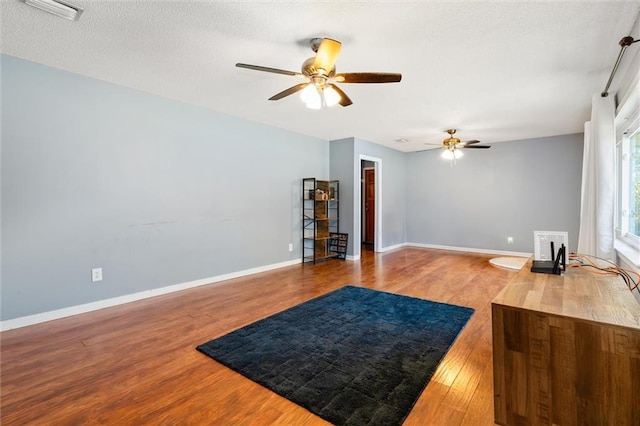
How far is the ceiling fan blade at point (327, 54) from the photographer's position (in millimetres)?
1980

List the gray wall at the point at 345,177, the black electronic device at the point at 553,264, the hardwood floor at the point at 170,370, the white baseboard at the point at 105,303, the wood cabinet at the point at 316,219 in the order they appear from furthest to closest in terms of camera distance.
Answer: the gray wall at the point at 345,177 < the wood cabinet at the point at 316,219 < the white baseboard at the point at 105,303 < the black electronic device at the point at 553,264 < the hardwood floor at the point at 170,370

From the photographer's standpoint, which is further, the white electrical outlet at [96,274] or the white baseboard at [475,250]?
the white baseboard at [475,250]

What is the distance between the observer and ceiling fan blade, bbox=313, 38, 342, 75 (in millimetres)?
1980

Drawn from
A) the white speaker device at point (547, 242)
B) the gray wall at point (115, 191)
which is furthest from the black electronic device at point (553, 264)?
the gray wall at point (115, 191)

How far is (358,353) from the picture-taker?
2180 millimetres

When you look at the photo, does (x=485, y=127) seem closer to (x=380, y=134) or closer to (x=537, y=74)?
(x=380, y=134)

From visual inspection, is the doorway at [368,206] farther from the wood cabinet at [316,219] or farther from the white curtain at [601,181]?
the white curtain at [601,181]

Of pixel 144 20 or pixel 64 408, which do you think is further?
pixel 144 20

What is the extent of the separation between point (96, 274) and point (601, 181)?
16.9ft

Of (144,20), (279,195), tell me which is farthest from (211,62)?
(279,195)

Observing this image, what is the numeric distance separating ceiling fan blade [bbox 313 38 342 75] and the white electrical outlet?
9.89 ft

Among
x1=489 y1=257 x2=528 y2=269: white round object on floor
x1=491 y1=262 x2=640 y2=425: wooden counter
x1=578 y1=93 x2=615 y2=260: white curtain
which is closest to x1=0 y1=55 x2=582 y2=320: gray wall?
x1=489 y1=257 x2=528 y2=269: white round object on floor

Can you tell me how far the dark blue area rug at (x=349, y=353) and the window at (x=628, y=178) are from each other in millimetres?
1692

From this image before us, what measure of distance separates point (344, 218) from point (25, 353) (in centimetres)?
464
